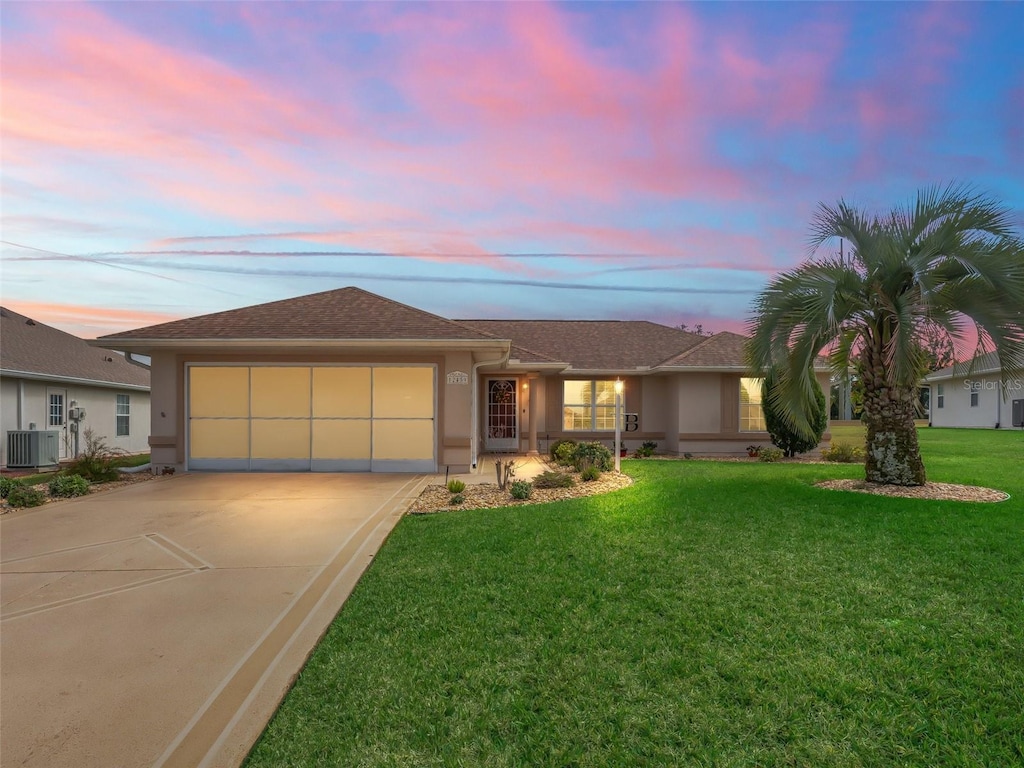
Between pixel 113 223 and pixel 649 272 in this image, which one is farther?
pixel 649 272

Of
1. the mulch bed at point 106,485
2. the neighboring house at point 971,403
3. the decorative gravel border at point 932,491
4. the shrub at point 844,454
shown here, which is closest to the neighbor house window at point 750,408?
the shrub at point 844,454

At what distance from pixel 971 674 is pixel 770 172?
1563cm

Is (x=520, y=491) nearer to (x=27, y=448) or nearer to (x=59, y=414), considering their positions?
(x=27, y=448)

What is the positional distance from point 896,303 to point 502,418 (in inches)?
441

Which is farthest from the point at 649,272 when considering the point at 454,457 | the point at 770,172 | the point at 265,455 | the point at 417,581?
the point at 417,581

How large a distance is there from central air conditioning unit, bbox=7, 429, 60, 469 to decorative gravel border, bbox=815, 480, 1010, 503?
19238 millimetres

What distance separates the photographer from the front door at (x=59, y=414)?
1591 cm

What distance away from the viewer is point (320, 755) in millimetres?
2562

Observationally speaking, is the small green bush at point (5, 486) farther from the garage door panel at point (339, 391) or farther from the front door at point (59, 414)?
the front door at point (59, 414)

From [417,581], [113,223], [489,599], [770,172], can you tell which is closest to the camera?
[489,599]

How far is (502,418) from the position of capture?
17.4m

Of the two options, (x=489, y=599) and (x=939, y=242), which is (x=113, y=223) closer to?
(x=489, y=599)

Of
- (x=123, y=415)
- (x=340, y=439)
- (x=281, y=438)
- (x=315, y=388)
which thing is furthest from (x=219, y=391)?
(x=123, y=415)

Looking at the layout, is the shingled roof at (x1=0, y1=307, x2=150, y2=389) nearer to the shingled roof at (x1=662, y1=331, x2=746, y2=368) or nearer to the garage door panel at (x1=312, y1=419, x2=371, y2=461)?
A: the garage door panel at (x1=312, y1=419, x2=371, y2=461)
